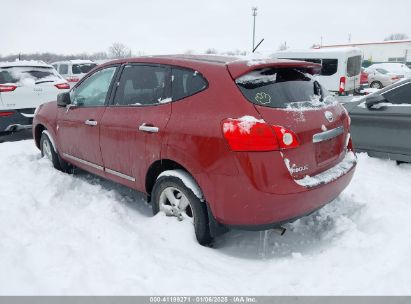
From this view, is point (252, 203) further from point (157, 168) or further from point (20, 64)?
point (20, 64)

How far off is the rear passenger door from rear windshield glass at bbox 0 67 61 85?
4.66 metres

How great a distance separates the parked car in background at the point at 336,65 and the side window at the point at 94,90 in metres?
10.9

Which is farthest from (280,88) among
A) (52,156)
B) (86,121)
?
(52,156)

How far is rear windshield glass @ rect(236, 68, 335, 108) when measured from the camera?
293 centimetres

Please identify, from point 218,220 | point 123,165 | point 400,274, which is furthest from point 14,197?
point 400,274

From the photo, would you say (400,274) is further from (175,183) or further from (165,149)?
(165,149)

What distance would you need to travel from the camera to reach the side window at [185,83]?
3.17 meters

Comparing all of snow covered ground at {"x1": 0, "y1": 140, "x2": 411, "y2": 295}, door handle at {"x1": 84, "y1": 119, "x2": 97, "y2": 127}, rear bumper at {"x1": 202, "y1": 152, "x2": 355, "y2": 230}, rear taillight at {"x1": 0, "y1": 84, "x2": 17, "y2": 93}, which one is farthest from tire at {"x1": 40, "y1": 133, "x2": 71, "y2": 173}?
rear bumper at {"x1": 202, "y1": 152, "x2": 355, "y2": 230}

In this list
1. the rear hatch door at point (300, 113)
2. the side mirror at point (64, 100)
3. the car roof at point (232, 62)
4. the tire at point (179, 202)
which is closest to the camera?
the rear hatch door at point (300, 113)

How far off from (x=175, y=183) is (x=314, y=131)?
1.30 meters

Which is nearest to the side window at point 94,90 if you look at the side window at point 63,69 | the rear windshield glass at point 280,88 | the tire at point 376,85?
the rear windshield glass at point 280,88

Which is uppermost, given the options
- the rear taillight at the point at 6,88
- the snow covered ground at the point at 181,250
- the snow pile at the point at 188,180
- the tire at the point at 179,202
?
the rear taillight at the point at 6,88

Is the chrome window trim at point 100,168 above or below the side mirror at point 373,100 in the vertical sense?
below

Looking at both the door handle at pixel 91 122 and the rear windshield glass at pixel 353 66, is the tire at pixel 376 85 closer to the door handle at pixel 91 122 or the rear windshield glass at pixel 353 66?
the rear windshield glass at pixel 353 66
